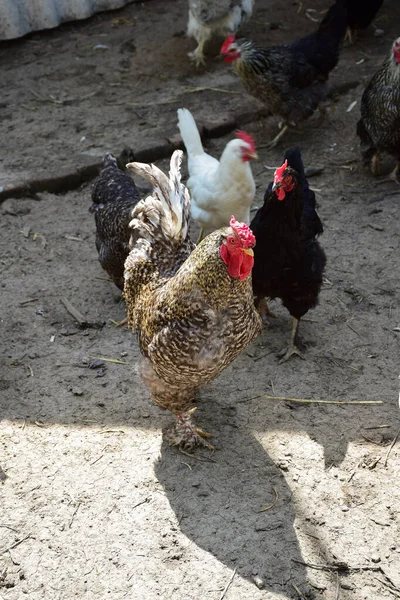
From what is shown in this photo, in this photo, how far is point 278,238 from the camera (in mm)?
4195

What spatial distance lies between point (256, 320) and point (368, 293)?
6.10 ft

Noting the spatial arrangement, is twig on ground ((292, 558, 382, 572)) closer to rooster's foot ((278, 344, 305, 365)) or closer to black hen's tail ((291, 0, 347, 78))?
rooster's foot ((278, 344, 305, 365))

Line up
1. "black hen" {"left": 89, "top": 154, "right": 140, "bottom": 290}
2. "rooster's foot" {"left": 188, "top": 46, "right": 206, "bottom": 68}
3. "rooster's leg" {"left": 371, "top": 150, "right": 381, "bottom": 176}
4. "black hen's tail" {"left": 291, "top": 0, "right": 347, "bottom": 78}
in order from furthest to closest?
"rooster's foot" {"left": 188, "top": 46, "right": 206, "bottom": 68}, "black hen's tail" {"left": 291, "top": 0, "right": 347, "bottom": 78}, "rooster's leg" {"left": 371, "top": 150, "right": 381, "bottom": 176}, "black hen" {"left": 89, "top": 154, "right": 140, "bottom": 290}

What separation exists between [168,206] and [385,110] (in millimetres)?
3135

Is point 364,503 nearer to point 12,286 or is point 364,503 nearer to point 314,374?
point 314,374

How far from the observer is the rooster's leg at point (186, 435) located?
3797 millimetres

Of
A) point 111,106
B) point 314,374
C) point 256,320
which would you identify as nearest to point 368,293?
point 314,374

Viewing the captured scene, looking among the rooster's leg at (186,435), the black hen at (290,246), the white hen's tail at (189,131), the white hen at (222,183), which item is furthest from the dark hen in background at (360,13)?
the rooster's leg at (186,435)

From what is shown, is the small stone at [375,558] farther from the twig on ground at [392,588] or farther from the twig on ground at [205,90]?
the twig on ground at [205,90]

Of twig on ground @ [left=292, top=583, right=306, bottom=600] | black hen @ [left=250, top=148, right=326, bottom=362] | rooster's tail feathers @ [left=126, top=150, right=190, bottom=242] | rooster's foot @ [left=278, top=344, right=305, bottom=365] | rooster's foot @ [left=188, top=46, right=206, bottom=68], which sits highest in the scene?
rooster's tail feathers @ [left=126, top=150, right=190, bottom=242]

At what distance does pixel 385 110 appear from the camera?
5980 mm

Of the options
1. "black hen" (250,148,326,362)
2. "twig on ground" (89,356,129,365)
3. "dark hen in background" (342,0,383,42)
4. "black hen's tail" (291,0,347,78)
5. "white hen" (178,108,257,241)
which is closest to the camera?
"black hen" (250,148,326,362)

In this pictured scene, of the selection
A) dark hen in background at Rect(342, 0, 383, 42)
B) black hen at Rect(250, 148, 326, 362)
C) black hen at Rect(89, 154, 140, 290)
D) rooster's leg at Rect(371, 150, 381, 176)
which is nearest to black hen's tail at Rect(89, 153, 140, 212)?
black hen at Rect(89, 154, 140, 290)

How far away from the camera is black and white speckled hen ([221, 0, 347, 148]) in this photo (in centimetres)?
659
